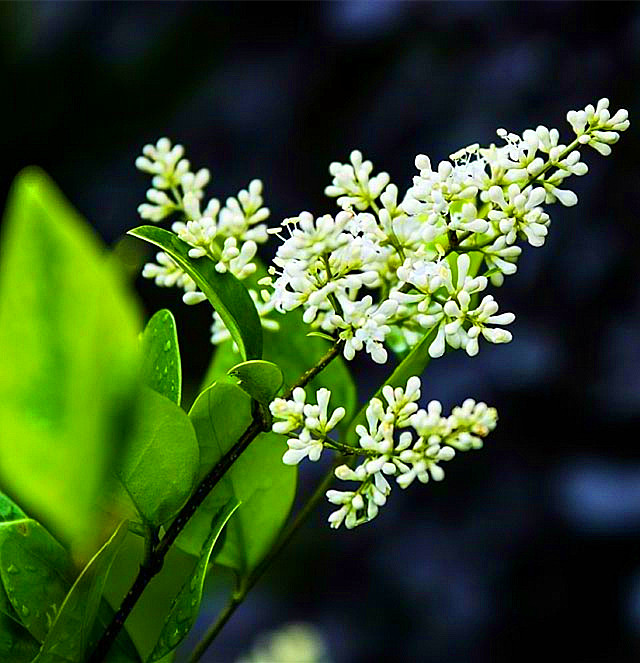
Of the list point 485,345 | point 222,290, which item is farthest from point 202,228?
point 485,345

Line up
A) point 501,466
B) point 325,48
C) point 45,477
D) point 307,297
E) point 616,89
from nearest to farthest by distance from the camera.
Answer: point 45,477 → point 307,297 → point 616,89 → point 501,466 → point 325,48

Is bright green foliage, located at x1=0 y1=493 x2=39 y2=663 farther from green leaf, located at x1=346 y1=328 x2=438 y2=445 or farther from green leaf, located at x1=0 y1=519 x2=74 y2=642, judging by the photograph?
green leaf, located at x1=346 y1=328 x2=438 y2=445

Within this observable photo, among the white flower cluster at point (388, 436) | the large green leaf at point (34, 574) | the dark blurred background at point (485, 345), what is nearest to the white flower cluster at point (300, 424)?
the white flower cluster at point (388, 436)

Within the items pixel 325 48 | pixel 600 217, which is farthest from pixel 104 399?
pixel 325 48

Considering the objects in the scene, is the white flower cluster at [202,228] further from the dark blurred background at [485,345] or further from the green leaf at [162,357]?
the dark blurred background at [485,345]

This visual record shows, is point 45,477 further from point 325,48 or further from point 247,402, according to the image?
point 325,48

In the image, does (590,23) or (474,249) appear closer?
(474,249)
